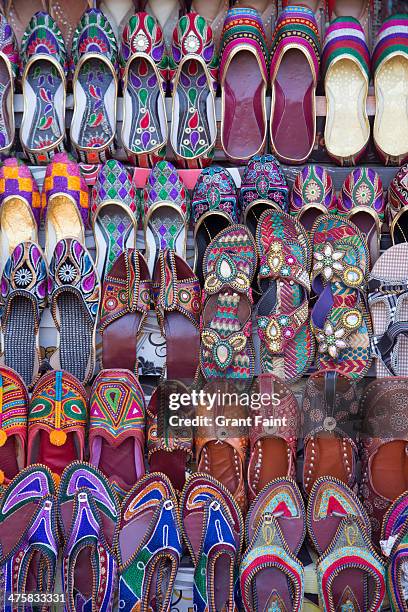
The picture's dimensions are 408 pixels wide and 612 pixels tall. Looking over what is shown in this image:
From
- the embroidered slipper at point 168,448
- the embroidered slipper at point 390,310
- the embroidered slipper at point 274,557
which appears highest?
the embroidered slipper at point 390,310

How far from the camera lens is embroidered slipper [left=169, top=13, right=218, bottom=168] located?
346 cm

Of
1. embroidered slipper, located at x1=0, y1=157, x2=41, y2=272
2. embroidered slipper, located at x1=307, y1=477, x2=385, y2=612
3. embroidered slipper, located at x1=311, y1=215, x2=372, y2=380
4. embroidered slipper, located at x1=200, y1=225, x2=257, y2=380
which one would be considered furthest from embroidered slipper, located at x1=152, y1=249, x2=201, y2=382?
embroidered slipper, located at x1=307, y1=477, x2=385, y2=612

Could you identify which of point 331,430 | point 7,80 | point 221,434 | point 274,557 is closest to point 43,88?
point 7,80

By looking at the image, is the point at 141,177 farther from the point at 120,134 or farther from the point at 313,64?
the point at 313,64

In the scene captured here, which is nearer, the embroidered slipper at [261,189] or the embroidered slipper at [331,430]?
the embroidered slipper at [331,430]

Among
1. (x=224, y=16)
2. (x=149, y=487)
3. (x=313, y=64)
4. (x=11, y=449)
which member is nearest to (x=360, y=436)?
(x=149, y=487)

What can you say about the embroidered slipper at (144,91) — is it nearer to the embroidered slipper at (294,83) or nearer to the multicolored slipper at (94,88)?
the multicolored slipper at (94,88)

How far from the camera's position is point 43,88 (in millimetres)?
3555

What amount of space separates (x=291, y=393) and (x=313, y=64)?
49.6 inches

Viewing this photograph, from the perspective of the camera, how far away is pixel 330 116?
3.48m

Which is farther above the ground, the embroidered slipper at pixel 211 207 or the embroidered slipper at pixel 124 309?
the embroidered slipper at pixel 211 207

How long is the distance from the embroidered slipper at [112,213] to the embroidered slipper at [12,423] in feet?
1.77

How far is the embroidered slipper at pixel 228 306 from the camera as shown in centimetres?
304

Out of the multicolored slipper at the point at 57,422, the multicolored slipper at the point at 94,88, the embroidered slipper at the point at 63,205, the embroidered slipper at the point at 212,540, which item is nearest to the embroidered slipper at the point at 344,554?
the embroidered slipper at the point at 212,540
